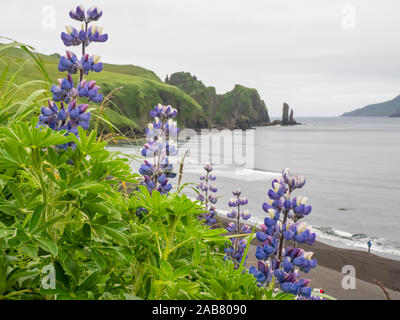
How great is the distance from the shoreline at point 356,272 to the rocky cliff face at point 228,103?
12640 cm

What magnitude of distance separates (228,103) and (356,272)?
156 metres

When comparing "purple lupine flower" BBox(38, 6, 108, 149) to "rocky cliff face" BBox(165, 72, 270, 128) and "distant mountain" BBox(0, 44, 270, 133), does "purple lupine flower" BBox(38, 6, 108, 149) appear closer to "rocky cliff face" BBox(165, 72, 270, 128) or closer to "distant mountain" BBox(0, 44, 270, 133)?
"distant mountain" BBox(0, 44, 270, 133)

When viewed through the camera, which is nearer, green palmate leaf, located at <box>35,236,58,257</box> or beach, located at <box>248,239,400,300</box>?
green palmate leaf, located at <box>35,236,58,257</box>

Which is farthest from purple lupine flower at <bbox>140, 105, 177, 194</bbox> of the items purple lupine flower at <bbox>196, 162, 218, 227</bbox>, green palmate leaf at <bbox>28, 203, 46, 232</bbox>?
green palmate leaf at <bbox>28, 203, 46, 232</bbox>

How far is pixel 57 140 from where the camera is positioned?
1.19 m

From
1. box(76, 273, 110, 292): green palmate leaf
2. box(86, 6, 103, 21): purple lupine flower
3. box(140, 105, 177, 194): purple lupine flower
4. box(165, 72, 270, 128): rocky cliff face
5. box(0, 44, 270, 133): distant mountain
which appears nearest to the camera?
box(76, 273, 110, 292): green palmate leaf

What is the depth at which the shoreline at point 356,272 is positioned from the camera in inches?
422

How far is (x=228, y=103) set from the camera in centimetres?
16575

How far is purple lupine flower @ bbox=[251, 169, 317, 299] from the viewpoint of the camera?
1823mm

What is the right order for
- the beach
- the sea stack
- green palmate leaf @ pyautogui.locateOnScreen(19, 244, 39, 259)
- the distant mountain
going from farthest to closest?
the sea stack, the distant mountain, the beach, green palmate leaf @ pyautogui.locateOnScreen(19, 244, 39, 259)

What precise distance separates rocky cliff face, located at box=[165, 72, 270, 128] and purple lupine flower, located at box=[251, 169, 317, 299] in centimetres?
13925
